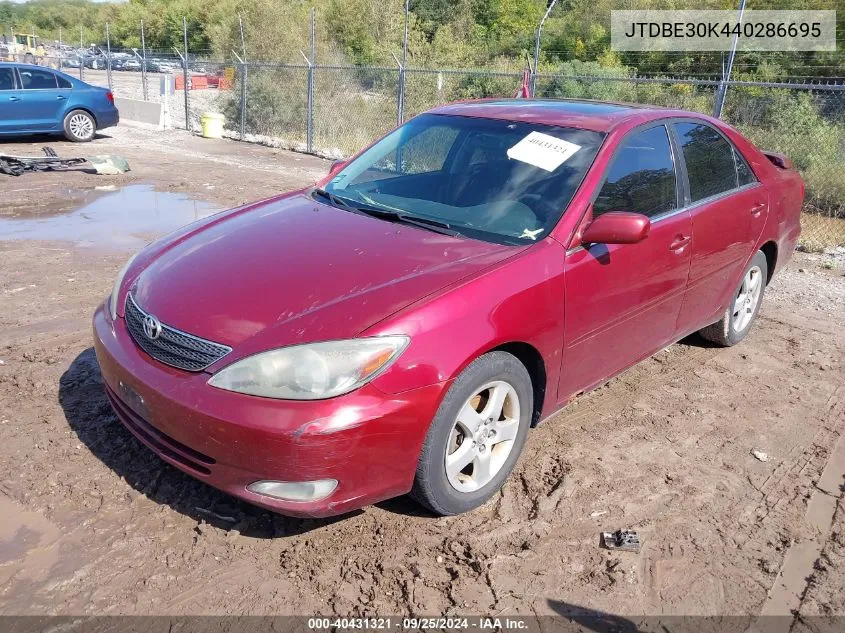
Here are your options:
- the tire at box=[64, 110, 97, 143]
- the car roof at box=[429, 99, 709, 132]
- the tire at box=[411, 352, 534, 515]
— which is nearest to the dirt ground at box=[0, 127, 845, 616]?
the tire at box=[411, 352, 534, 515]

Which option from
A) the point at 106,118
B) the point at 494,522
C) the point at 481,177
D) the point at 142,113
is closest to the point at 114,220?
the point at 481,177

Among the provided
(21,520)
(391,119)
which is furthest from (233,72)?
(21,520)

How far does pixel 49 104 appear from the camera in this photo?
49.0 ft

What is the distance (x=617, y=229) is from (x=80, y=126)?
15368 mm

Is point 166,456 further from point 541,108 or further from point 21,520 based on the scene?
point 541,108

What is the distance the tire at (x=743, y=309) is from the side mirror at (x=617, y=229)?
2008mm

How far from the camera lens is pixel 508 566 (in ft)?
9.30

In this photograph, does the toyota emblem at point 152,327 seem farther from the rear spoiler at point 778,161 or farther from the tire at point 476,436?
the rear spoiler at point 778,161

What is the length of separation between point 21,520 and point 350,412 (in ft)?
5.02

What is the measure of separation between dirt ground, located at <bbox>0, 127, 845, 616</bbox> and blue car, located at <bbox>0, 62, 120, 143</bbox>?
11.7 m

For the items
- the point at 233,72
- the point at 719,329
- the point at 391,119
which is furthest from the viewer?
the point at 233,72

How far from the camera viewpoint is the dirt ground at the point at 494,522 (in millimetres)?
2656

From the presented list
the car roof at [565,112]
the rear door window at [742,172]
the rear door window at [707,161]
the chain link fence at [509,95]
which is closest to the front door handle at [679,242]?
the rear door window at [707,161]

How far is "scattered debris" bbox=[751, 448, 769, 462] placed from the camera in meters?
3.78
